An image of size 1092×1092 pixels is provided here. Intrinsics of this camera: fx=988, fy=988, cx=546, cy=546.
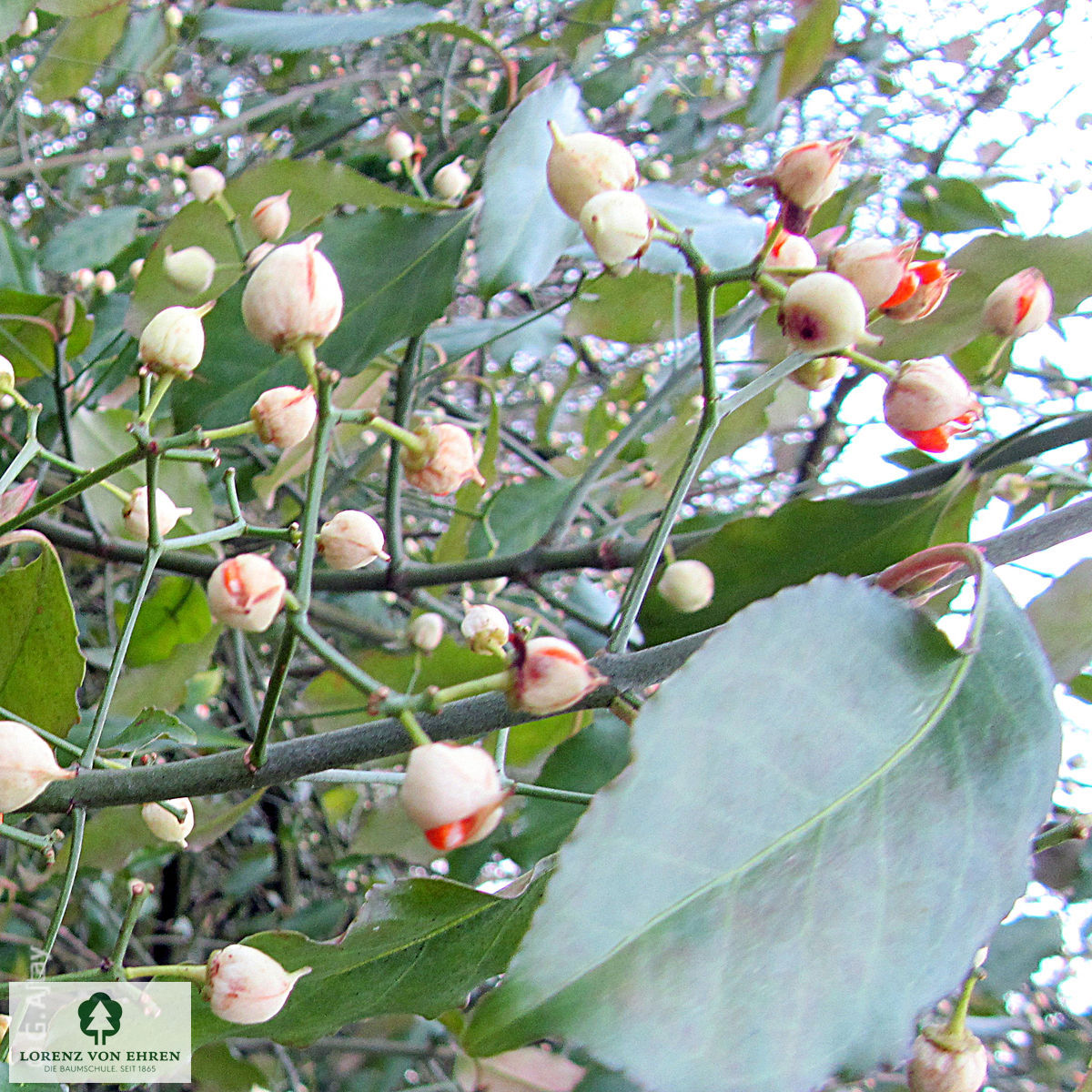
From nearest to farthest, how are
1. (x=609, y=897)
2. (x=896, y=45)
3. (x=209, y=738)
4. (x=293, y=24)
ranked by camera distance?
(x=609, y=897) < (x=209, y=738) < (x=293, y=24) < (x=896, y=45)

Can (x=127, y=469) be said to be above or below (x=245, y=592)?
below

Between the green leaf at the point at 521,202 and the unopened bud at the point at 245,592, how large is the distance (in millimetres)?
292

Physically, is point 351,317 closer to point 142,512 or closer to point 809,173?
point 142,512

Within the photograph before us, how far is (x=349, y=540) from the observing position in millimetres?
367

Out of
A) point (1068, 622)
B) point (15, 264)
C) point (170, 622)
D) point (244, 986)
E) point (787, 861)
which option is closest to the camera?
point (787, 861)

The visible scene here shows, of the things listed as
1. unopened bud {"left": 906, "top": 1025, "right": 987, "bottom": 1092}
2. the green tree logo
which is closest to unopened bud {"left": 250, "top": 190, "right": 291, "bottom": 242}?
the green tree logo

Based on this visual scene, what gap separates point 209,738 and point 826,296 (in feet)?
1.63

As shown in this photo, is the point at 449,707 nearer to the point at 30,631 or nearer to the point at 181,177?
the point at 30,631

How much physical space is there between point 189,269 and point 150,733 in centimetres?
26

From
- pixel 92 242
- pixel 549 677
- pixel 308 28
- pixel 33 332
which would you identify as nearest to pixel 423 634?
pixel 549 677

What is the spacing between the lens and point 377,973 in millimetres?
361

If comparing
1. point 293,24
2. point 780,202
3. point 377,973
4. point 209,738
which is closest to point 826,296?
point 780,202

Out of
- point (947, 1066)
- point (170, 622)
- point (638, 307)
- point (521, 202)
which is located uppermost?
point (521, 202)

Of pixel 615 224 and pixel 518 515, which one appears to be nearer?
pixel 615 224
